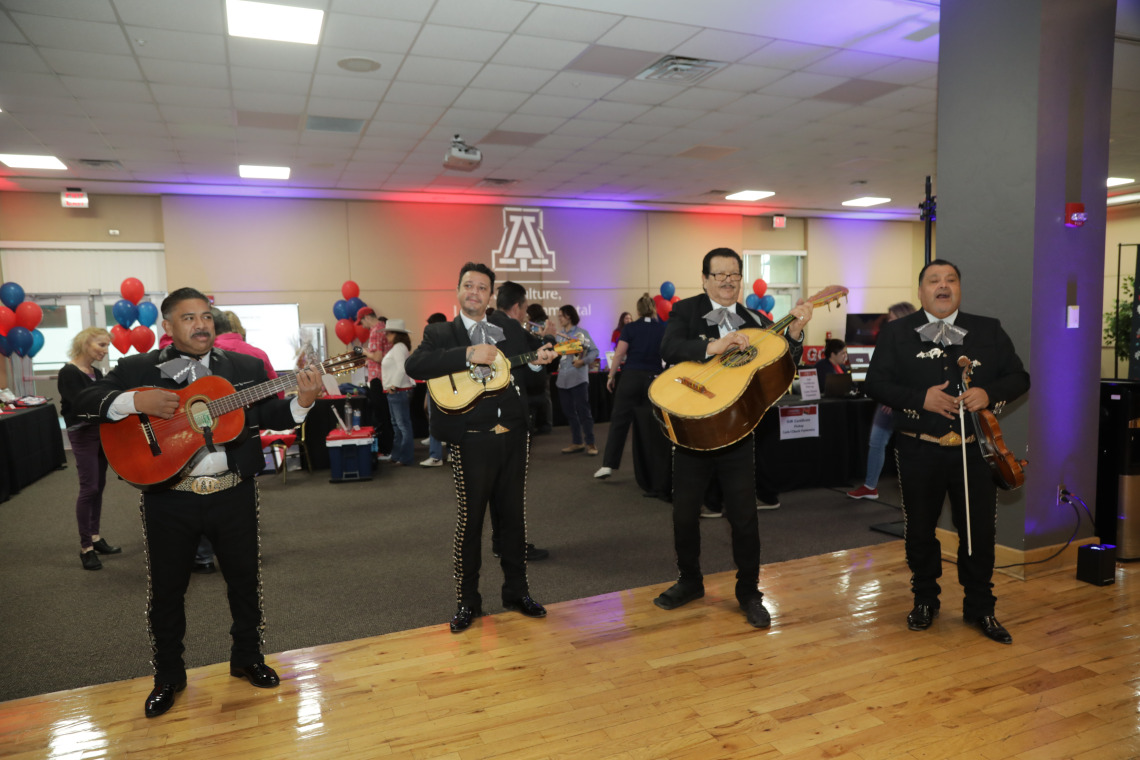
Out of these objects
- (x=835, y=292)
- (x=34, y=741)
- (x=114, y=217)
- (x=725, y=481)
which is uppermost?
(x=114, y=217)

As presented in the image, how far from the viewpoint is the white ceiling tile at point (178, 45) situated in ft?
15.8

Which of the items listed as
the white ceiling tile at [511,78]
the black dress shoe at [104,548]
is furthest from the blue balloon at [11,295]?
the black dress shoe at [104,548]

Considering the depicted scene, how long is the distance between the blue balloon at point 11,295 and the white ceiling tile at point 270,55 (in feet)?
15.7

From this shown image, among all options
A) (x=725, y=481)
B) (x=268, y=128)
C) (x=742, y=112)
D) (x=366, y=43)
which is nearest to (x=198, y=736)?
(x=725, y=481)

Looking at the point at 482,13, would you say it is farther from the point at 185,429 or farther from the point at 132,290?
the point at 132,290

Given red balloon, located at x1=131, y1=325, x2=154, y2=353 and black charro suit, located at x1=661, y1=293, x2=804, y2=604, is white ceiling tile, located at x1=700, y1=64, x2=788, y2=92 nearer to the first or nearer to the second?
black charro suit, located at x1=661, y1=293, x2=804, y2=604

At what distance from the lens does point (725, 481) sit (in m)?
3.26

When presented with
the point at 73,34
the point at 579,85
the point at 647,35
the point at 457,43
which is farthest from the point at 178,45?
the point at 647,35

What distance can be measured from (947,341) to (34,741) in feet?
12.5

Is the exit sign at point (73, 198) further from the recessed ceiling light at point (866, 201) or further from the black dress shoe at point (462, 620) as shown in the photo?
the recessed ceiling light at point (866, 201)

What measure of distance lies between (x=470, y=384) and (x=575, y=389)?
209 inches

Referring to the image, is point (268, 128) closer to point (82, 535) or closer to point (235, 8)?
point (235, 8)

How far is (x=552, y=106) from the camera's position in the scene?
6.67 meters

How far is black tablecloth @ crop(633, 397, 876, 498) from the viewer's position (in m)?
5.94
